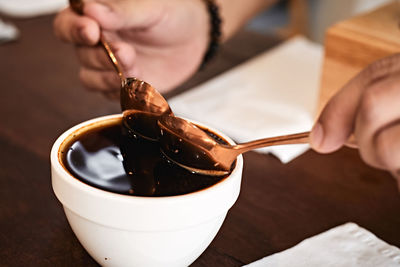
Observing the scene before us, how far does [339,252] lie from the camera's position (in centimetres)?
47

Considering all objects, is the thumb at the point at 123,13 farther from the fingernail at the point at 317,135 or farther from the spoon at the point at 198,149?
the fingernail at the point at 317,135

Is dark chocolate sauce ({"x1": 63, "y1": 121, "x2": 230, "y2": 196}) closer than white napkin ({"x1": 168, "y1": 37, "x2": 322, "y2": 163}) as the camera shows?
Yes

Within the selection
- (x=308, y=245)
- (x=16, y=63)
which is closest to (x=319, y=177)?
(x=308, y=245)

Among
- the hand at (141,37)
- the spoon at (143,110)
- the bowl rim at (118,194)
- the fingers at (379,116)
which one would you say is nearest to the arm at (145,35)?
the hand at (141,37)

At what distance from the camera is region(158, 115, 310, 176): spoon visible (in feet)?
1.36

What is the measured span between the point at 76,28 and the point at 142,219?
383mm

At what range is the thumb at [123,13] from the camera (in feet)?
2.18

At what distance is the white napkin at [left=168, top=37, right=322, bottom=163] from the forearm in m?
0.08

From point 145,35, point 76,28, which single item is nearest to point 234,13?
point 145,35

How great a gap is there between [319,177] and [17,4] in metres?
0.91

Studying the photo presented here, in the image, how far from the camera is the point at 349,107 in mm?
358

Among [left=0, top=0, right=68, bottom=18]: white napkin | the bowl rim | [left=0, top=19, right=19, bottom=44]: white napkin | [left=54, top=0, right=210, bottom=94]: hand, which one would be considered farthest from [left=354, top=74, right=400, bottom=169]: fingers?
[left=0, top=0, right=68, bottom=18]: white napkin

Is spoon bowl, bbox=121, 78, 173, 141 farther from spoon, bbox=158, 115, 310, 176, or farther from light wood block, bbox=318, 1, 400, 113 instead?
light wood block, bbox=318, 1, 400, 113

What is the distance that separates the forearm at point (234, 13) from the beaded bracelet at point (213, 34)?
48 millimetres
